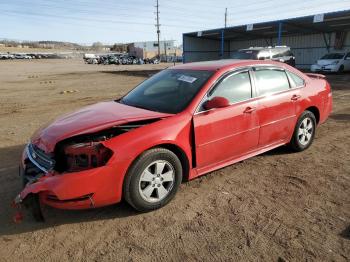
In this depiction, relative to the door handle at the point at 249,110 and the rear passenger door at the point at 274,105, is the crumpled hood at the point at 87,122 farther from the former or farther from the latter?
the rear passenger door at the point at 274,105

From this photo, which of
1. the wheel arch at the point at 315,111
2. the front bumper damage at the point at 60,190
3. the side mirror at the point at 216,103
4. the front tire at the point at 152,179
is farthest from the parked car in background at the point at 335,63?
the front bumper damage at the point at 60,190

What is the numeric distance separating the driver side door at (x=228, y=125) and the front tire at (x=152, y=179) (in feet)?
1.40

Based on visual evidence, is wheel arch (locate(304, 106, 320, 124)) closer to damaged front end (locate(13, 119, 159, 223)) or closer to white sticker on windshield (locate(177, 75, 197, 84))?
white sticker on windshield (locate(177, 75, 197, 84))

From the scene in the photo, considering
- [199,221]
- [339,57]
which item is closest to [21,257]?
[199,221]

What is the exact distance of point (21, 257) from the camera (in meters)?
3.10

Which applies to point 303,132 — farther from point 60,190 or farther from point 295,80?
point 60,190

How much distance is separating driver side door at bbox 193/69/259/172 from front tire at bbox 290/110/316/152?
3.34ft

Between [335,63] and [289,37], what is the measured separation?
14378 millimetres

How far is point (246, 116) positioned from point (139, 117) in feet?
5.00

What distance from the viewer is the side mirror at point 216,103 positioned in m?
4.13

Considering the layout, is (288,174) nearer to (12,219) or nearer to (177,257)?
(177,257)

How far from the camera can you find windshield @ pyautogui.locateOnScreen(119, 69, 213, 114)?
430 centimetres

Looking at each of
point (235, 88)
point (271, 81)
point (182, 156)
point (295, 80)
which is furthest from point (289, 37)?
point (182, 156)

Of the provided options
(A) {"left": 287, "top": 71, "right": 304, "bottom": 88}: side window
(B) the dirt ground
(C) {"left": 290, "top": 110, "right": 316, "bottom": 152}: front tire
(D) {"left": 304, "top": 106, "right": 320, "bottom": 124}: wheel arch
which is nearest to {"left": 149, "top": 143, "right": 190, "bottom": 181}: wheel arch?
(B) the dirt ground
